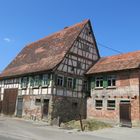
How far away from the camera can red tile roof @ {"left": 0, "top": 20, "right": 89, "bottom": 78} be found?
92.2 feet

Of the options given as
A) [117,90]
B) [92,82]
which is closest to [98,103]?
[92,82]

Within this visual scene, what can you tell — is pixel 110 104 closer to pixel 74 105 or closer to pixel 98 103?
pixel 98 103

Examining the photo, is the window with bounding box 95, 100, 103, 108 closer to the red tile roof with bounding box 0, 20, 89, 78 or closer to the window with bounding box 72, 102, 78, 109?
the window with bounding box 72, 102, 78, 109

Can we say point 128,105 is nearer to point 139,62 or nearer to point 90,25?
point 139,62

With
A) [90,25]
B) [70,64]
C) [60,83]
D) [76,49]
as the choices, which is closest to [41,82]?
[60,83]

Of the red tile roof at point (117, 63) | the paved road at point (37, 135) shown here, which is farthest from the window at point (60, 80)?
the paved road at point (37, 135)

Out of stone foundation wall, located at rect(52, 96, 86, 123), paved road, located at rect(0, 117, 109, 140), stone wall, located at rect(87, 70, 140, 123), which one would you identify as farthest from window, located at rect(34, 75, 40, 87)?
paved road, located at rect(0, 117, 109, 140)

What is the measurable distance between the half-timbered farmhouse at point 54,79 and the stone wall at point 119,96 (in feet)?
5.44

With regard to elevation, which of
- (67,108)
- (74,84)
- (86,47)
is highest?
(86,47)

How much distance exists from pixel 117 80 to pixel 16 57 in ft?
62.9

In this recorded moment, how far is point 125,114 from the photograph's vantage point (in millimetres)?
23984

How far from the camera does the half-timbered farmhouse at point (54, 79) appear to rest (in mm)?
26156

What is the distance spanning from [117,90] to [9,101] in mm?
14800

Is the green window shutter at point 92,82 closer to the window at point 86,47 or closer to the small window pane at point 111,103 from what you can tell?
the small window pane at point 111,103
